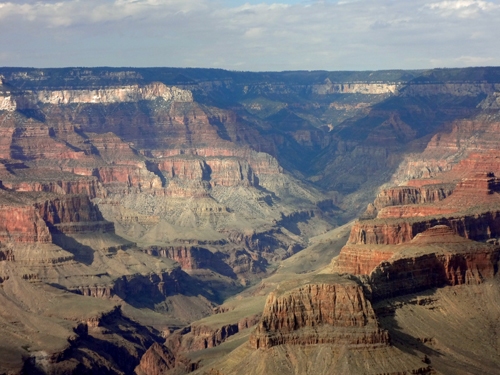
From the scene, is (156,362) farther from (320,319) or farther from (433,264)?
(320,319)

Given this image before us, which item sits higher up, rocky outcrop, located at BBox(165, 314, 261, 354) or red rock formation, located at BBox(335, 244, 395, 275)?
red rock formation, located at BBox(335, 244, 395, 275)

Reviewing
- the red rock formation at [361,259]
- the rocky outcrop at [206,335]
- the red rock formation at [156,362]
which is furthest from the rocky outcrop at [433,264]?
the red rock formation at [156,362]

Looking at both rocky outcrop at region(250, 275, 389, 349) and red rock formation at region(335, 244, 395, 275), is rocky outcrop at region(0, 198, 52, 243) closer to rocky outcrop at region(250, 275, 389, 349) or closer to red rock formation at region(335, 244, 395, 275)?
red rock formation at region(335, 244, 395, 275)

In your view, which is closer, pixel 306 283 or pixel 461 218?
pixel 306 283

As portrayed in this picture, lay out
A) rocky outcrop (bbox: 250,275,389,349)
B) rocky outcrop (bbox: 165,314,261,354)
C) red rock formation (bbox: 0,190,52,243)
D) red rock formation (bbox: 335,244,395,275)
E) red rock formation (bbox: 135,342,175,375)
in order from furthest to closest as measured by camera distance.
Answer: red rock formation (bbox: 0,190,52,243) → rocky outcrop (bbox: 165,314,261,354) → red rock formation (bbox: 335,244,395,275) → red rock formation (bbox: 135,342,175,375) → rocky outcrop (bbox: 250,275,389,349)

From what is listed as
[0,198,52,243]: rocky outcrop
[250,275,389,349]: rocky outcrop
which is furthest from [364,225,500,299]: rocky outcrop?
[0,198,52,243]: rocky outcrop

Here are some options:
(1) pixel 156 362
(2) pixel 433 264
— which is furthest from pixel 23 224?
(2) pixel 433 264

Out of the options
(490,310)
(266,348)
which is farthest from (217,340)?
(266,348)

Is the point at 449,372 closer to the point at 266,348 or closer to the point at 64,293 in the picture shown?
the point at 266,348

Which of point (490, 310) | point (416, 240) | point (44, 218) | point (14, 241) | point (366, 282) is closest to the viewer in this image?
point (366, 282)
